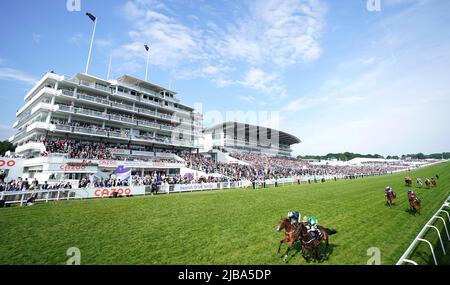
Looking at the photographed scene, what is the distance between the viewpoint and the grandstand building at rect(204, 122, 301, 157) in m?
65.1

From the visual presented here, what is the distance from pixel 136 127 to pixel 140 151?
537 centimetres

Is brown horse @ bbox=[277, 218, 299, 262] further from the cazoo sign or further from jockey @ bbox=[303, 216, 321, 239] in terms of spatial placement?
the cazoo sign

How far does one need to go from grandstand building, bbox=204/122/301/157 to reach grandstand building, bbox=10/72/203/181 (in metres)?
16.8

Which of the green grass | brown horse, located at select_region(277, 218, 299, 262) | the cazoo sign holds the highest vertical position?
the cazoo sign

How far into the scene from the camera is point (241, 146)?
6738 cm

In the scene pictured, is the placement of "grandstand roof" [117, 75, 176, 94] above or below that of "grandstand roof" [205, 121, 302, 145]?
above

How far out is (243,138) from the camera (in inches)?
2729

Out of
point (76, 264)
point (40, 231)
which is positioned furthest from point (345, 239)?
point (40, 231)

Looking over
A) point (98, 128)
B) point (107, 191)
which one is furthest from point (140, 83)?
point (107, 191)

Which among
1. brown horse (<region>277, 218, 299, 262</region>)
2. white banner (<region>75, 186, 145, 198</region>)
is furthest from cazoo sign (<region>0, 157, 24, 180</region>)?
brown horse (<region>277, 218, 299, 262</region>)

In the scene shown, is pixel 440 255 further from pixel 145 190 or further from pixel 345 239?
pixel 145 190

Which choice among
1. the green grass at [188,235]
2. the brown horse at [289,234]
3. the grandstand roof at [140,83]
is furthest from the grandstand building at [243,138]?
the brown horse at [289,234]

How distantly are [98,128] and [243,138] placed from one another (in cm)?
4337

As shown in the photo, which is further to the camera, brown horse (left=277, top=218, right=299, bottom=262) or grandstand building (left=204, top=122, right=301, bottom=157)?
grandstand building (left=204, top=122, right=301, bottom=157)
